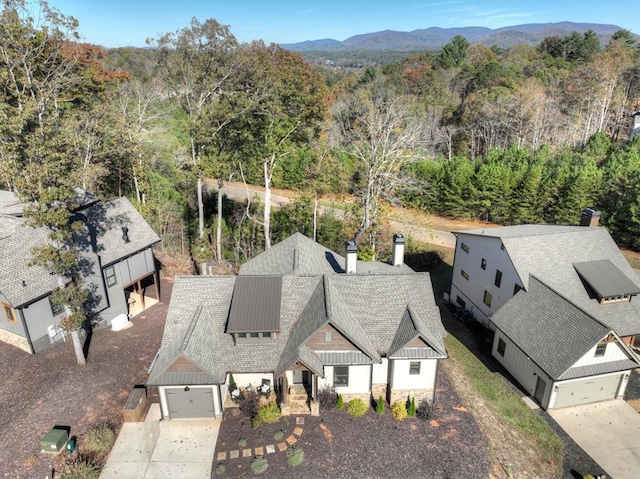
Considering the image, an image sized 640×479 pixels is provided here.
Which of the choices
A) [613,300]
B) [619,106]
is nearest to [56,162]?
[613,300]

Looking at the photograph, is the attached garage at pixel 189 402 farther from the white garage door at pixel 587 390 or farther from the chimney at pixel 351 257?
the white garage door at pixel 587 390

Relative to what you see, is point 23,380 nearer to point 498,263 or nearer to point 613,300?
point 498,263

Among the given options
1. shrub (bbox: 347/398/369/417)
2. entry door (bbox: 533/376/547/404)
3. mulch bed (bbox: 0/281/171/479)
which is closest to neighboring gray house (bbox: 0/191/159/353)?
mulch bed (bbox: 0/281/171/479)

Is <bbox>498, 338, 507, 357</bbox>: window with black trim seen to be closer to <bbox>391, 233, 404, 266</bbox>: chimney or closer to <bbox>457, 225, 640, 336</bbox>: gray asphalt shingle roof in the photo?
<bbox>457, 225, 640, 336</bbox>: gray asphalt shingle roof

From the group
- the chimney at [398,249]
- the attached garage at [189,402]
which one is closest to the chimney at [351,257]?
the chimney at [398,249]

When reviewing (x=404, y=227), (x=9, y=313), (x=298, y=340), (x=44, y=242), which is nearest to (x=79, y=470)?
(x=298, y=340)
